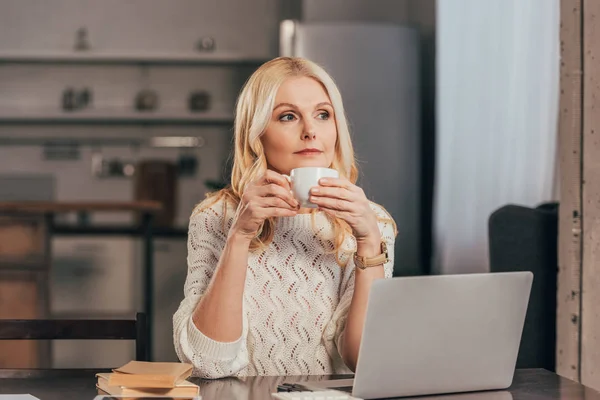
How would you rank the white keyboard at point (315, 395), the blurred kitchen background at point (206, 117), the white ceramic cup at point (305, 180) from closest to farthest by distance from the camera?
1. the white keyboard at point (315, 395)
2. the white ceramic cup at point (305, 180)
3. the blurred kitchen background at point (206, 117)

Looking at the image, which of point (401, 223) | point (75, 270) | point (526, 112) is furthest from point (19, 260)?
point (526, 112)

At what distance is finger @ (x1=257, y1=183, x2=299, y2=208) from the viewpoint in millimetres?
1226

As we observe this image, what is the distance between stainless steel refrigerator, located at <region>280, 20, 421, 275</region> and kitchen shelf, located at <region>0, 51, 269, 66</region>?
1.23 metres

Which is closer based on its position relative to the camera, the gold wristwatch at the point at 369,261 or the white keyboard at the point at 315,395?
the white keyboard at the point at 315,395

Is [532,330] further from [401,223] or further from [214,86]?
[214,86]

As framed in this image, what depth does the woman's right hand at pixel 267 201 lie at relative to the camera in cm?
123

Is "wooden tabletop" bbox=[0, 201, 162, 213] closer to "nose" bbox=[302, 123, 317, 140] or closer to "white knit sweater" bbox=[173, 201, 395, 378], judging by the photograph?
"white knit sweater" bbox=[173, 201, 395, 378]

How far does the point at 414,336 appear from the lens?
40.6 inches

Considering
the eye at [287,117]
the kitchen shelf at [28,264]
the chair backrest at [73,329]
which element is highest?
the eye at [287,117]

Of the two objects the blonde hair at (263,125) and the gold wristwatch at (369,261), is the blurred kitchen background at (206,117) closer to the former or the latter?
the blonde hair at (263,125)

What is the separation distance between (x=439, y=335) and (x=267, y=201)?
13.5 inches

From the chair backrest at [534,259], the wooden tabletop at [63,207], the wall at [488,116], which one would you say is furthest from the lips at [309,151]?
the wooden tabletop at [63,207]

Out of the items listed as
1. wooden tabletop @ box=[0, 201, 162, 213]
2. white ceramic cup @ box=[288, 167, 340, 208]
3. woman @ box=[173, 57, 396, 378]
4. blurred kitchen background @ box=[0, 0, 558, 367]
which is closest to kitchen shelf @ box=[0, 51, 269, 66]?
blurred kitchen background @ box=[0, 0, 558, 367]

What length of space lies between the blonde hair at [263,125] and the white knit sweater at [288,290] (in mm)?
23
